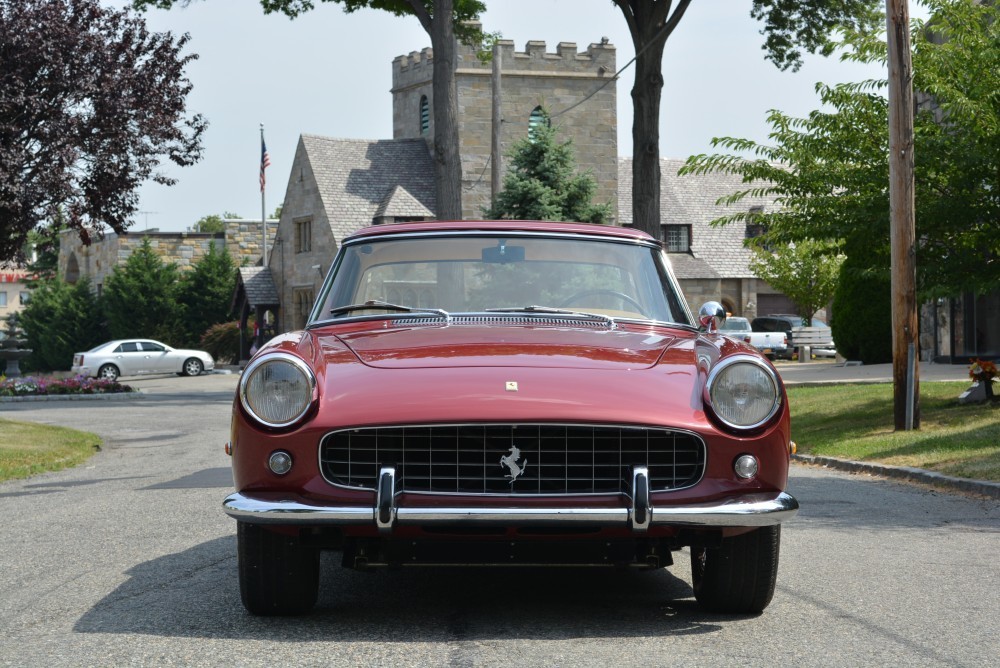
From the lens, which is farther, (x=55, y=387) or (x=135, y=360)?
(x=135, y=360)

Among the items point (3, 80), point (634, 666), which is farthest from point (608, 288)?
point (3, 80)

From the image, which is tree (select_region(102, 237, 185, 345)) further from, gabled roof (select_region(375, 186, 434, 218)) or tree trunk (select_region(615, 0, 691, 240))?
tree trunk (select_region(615, 0, 691, 240))

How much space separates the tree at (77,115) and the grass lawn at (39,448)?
16.2 feet

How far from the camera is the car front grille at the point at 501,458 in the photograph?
4.64 m

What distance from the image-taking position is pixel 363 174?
2078 inches

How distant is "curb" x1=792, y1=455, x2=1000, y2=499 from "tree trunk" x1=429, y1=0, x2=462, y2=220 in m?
14.5

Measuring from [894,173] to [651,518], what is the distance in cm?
1062

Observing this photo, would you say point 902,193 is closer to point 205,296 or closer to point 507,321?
point 507,321

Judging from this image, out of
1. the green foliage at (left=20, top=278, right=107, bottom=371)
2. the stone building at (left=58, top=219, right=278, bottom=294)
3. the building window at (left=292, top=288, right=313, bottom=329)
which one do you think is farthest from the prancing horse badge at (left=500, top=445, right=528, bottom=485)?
the stone building at (left=58, top=219, right=278, bottom=294)

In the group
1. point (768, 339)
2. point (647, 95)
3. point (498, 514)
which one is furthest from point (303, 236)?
point (498, 514)

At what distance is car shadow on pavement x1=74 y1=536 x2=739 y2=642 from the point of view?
4789 millimetres

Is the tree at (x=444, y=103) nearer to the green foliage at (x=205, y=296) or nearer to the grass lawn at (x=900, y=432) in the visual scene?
the grass lawn at (x=900, y=432)

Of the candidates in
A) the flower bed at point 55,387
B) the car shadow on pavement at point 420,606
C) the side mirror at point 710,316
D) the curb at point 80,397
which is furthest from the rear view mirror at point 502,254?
the flower bed at point 55,387

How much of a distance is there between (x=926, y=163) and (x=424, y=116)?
4156 cm
